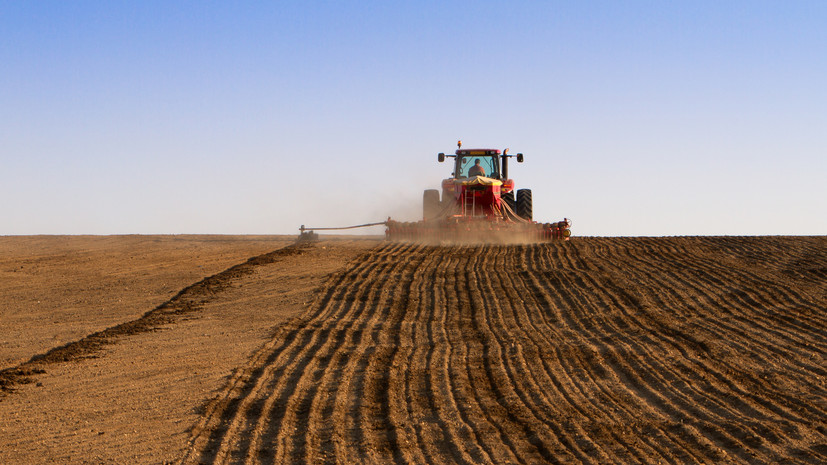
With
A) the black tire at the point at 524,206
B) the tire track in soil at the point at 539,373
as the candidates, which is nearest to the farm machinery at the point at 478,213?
the black tire at the point at 524,206

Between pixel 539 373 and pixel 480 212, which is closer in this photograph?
pixel 539 373

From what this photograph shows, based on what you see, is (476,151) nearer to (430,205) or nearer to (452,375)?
(430,205)

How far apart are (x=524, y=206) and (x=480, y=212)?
6.80 ft

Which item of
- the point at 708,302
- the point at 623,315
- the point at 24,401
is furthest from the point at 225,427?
the point at 708,302

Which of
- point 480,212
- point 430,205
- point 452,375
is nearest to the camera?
point 452,375

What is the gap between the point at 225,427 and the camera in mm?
7219

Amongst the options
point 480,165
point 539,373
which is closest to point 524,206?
point 480,165

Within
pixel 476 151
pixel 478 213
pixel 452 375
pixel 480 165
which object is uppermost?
pixel 476 151

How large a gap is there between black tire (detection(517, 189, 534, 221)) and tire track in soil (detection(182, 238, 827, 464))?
8.51 meters

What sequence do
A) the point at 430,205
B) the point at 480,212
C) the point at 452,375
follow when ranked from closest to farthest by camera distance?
1. the point at 452,375
2. the point at 480,212
3. the point at 430,205

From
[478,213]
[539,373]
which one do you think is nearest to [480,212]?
[478,213]

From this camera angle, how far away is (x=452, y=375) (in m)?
9.22

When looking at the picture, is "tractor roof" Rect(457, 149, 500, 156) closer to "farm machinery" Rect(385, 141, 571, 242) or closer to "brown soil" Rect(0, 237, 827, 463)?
"farm machinery" Rect(385, 141, 571, 242)

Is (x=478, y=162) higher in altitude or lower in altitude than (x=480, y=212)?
higher
